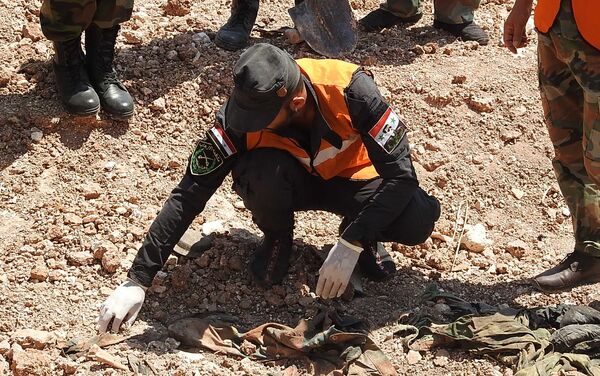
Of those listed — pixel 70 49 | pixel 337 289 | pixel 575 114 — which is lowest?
pixel 337 289

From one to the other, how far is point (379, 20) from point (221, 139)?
6.61ft

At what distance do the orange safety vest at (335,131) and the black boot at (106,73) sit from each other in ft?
3.30

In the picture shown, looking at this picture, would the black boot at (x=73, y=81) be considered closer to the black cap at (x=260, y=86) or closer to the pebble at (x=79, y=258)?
the pebble at (x=79, y=258)

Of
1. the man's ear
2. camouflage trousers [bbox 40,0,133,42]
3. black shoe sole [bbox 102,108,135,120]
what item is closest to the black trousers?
the man's ear

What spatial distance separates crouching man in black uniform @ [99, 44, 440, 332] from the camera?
292cm

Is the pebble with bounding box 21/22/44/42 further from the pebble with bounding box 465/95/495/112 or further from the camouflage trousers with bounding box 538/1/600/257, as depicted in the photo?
the camouflage trousers with bounding box 538/1/600/257

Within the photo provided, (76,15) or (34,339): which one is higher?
(76,15)

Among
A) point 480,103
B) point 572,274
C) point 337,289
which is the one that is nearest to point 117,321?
point 337,289

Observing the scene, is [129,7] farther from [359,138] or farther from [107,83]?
[359,138]

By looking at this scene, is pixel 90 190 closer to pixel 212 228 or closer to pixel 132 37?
pixel 212 228

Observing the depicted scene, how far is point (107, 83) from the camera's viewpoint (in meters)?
4.02

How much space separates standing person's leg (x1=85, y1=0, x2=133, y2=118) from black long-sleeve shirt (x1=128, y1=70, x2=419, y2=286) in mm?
988

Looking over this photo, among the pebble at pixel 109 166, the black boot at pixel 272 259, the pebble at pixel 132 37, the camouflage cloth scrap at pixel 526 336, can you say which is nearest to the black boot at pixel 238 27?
the pebble at pixel 132 37

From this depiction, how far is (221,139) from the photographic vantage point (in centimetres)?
310
